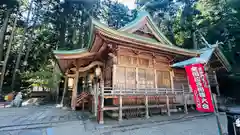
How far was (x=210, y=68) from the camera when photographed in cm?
1222

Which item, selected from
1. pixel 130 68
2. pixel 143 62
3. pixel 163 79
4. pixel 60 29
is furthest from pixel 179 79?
pixel 60 29

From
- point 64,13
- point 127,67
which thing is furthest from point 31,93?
point 127,67

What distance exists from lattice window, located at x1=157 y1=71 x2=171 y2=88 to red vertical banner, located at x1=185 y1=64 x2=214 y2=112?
9.25ft

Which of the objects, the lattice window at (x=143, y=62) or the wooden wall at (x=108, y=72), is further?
the lattice window at (x=143, y=62)

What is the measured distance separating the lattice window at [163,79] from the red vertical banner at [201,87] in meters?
2.82

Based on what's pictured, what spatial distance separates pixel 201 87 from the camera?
14.4 ft

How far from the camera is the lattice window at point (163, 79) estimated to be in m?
7.42

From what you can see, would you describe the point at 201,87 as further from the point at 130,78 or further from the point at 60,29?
the point at 60,29

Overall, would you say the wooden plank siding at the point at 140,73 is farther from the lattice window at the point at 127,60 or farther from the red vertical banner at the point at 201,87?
the red vertical banner at the point at 201,87

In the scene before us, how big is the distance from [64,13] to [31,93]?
1137 cm

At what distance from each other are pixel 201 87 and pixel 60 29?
709 inches

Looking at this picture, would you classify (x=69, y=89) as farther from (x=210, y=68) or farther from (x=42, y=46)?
(x=210, y=68)

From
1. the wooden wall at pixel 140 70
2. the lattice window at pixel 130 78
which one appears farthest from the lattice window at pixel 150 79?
the lattice window at pixel 130 78

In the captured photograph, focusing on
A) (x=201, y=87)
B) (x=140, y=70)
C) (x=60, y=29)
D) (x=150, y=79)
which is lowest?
(x=201, y=87)
